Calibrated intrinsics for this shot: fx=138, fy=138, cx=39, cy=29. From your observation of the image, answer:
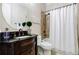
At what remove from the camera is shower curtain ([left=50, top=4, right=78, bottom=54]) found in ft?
5.79

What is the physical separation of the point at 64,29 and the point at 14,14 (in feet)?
2.18

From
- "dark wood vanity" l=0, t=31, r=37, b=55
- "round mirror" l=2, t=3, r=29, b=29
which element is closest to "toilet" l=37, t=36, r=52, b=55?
"dark wood vanity" l=0, t=31, r=37, b=55

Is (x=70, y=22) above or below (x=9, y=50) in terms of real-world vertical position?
above

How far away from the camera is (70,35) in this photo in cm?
178

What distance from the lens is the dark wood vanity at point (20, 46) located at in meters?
1.69

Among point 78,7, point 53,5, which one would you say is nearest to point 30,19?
point 53,5

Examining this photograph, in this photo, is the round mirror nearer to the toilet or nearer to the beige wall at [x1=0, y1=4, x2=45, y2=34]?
the beige wall at [x1=0, y1=4, x2=45, y2=34]

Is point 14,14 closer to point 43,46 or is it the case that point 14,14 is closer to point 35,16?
point 35,16

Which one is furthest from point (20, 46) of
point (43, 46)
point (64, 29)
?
point (64, 29)

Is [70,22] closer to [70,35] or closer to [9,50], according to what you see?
[70,35]

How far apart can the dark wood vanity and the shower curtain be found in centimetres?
25

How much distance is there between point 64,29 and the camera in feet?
5.84
